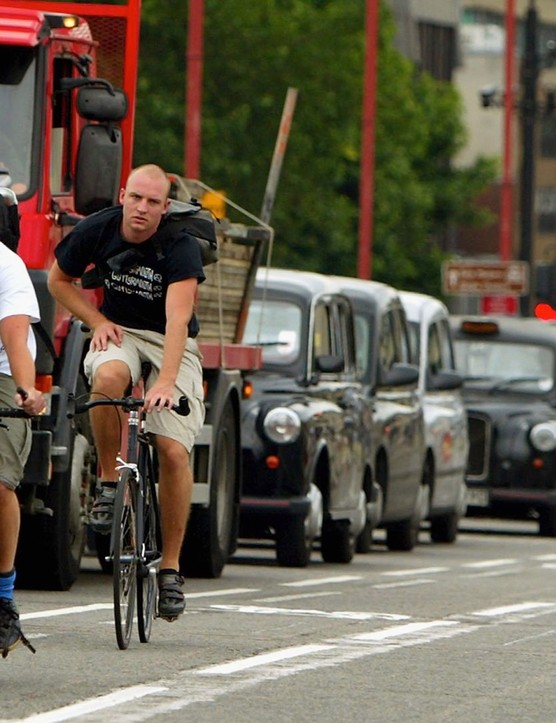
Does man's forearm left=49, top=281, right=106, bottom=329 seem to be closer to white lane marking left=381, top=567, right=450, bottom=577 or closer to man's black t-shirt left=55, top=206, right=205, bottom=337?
man's black t-shirt left=55, top=206, right=205, bottom=337

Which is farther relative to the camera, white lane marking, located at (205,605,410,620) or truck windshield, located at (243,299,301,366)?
truck windshield, located at (243,299,301,366)

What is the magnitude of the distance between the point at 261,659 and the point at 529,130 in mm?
33229

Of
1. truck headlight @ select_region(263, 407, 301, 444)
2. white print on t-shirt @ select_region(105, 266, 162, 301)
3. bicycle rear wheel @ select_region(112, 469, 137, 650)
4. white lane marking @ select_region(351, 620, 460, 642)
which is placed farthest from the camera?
truck headlight @ select_region(263, 407, 301, 444)

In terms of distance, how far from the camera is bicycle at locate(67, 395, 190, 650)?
10164 millimetres

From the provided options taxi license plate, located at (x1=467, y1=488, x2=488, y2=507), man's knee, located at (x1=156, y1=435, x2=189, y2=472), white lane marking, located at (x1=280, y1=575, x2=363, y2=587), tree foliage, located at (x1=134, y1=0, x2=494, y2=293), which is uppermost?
tree foliage, located at (x1=134, y1=0, x2=494, y2=293)

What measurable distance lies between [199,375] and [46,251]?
9.18ft

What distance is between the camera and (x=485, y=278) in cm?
4084

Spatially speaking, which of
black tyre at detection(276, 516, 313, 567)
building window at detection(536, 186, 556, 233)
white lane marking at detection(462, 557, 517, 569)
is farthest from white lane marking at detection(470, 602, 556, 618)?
building window at detection(536, 186, 556, 233)

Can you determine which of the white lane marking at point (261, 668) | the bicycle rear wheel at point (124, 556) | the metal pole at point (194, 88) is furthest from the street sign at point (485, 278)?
the bicycle rear wheel at point (124, 556)

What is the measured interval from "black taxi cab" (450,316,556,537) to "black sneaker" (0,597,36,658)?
56.8 ft

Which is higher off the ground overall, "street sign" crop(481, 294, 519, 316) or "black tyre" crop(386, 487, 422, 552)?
"street sign" crop(481, 294, 519, 316)

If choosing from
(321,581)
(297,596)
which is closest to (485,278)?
(321,581)

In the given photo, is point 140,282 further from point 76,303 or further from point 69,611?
point 69,611

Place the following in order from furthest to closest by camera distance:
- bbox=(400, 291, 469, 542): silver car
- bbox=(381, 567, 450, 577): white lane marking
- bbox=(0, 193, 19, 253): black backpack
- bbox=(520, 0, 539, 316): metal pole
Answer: bbox=(520, 0, 539, 316): metal pole → bbox=(400, 291, 469, 542): silver car → bbox=(381, 567, 450, 577): white lane marking → bbox=(0, 193, 19, 253): black backpack
